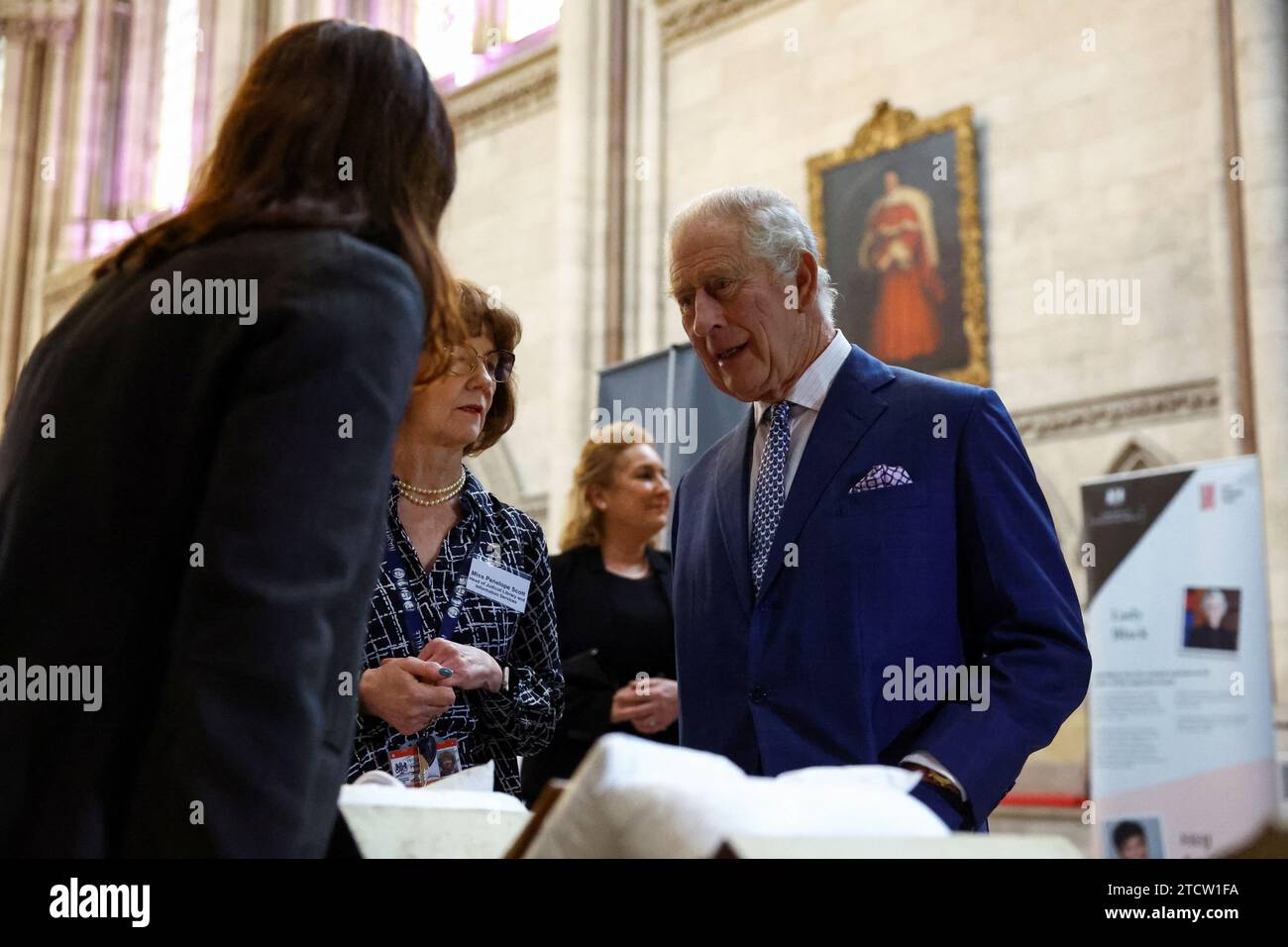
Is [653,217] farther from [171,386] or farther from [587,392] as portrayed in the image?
[171,386]

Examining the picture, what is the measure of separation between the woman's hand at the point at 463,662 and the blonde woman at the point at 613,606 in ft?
5.68

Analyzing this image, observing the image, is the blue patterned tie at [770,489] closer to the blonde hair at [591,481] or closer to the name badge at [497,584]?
the name badge at [497,584]

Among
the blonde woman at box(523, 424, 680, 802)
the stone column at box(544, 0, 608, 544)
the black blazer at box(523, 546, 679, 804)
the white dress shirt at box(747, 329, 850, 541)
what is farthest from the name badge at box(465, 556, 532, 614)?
the stone column at box(544, 0, 608, 544)

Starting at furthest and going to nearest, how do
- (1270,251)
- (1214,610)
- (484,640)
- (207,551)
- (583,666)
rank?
1. (1270,251)
2. (1214,610)
3. (583,666)
4. (484,640)
5. (207,551)

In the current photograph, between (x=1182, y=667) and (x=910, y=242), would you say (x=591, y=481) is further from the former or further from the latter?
(x=910, y=242)

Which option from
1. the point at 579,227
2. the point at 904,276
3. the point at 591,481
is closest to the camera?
the point at 591,481

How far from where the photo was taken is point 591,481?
5402mm

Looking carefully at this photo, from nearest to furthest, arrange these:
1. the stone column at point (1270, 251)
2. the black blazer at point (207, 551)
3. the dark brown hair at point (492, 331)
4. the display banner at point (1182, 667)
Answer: the black blazer at point (207, 551) → the dark brown hair at point (492, 331) → the display banner at point (1182, 667) → the stone column at point (1270, 251)

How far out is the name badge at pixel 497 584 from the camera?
3.01m

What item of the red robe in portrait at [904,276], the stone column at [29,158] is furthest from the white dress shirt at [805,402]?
the stone column at [29,158]

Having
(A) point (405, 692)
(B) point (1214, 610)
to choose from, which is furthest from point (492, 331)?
(B) point (1214, 610)

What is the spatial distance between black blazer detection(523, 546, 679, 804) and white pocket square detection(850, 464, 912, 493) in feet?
5.79

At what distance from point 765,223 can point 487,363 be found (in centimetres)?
70
